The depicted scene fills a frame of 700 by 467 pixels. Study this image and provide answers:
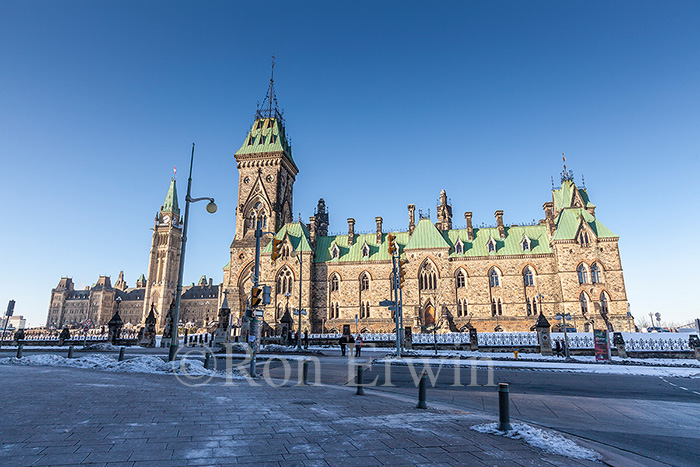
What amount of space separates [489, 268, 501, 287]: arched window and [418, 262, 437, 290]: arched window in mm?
7414

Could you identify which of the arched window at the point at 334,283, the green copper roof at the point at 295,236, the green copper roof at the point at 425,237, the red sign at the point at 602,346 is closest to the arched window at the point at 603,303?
the green copper roof at the point at 425,237

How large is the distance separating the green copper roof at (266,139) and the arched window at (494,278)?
35856 millimetres

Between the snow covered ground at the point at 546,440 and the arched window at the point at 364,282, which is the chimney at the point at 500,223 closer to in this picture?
the arched window at the point at 364,282

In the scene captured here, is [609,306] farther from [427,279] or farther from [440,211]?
[440,211]

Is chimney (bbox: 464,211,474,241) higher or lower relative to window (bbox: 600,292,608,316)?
higher

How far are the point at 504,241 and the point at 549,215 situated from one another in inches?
271

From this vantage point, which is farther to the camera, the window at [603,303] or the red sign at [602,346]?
the window at [603,303]

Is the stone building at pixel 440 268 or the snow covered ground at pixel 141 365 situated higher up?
the stone building at pixel 440 268

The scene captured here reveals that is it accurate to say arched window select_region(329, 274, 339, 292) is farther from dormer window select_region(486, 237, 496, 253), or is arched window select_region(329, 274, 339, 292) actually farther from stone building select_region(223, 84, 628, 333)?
dormer window select_region(486, 237, 496, 253)

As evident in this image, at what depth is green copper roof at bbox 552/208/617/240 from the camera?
1928 inches

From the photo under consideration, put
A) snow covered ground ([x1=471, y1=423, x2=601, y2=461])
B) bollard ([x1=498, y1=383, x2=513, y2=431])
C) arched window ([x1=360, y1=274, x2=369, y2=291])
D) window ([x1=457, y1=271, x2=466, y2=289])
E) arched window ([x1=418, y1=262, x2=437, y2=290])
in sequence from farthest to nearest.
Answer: arched window ([x1=360, y1=274, x2=369, y2=291])
window ([x1=457, y1=271, x2=466, y2=289])
arched window ([x1=418, y1=262, x2=437, y2=290])
bollard ([x1=498, y1=383, x2=513, y2=431])
snow covered ground ([x1=471, y1=423, x2=601, y2=461])

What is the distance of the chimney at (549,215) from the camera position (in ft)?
171

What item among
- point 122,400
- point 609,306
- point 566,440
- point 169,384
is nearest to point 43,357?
point 169,384

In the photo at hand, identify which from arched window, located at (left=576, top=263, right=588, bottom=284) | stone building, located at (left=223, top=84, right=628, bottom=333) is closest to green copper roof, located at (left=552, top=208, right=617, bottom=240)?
stone building, located at (left=223, top=84, right=628, bottom=333)
